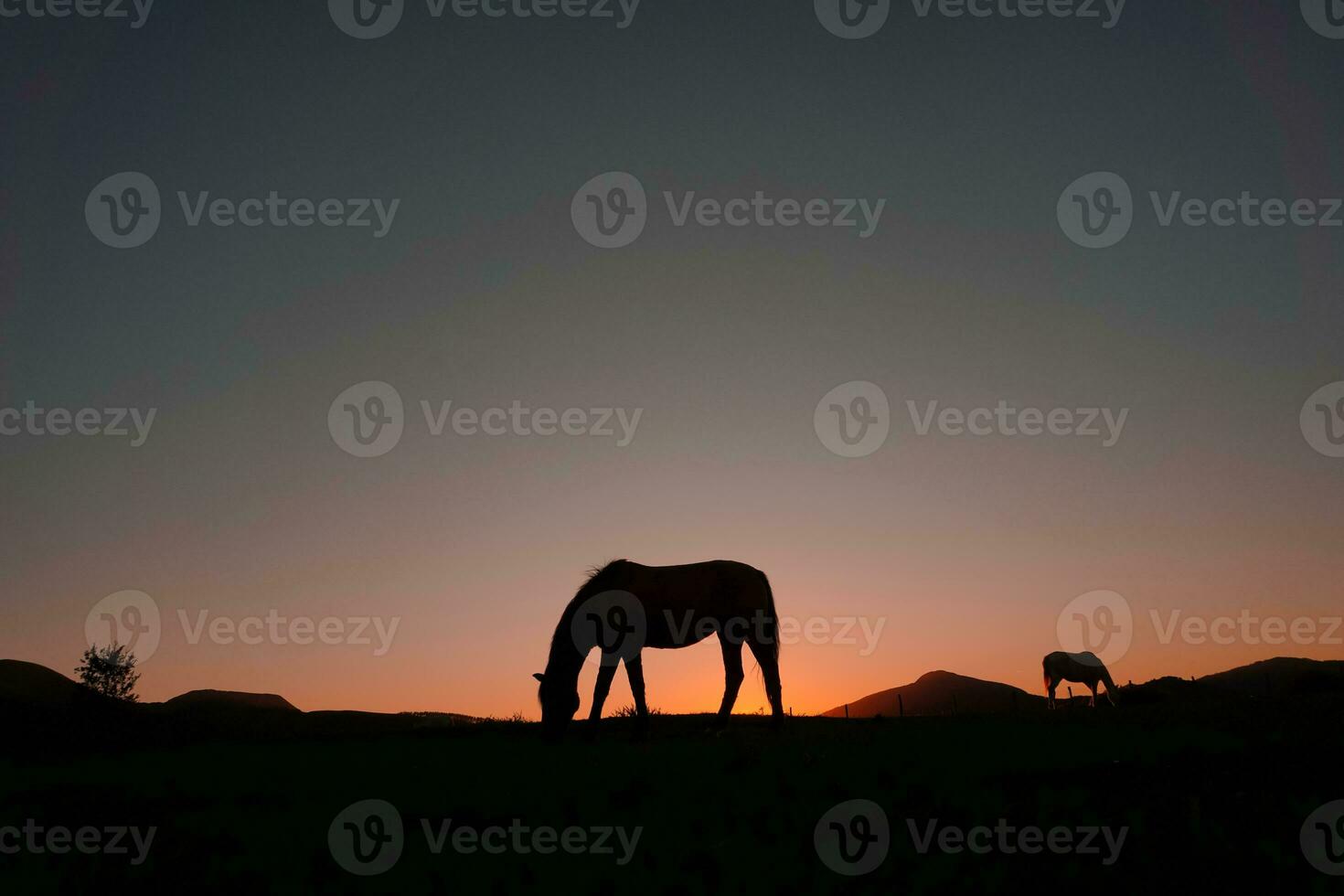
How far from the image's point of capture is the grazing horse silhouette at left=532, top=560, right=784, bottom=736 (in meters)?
15.9

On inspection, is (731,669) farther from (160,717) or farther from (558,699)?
(160,717)

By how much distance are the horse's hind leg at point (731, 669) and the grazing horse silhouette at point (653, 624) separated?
16mm

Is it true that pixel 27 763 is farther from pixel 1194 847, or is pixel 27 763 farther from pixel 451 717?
pixel 1194 847

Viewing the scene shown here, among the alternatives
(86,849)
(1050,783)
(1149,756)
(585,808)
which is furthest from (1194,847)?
(86,849)

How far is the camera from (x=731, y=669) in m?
16.9

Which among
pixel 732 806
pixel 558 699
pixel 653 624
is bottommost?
pixel 732 806

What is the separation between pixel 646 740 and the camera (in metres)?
14.2

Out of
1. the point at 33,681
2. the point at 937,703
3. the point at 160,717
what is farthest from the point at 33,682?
the point at 937,703

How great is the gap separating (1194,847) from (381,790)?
22.8 feet

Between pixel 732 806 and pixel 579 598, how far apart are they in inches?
357

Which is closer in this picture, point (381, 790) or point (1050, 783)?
point (1050, 783)

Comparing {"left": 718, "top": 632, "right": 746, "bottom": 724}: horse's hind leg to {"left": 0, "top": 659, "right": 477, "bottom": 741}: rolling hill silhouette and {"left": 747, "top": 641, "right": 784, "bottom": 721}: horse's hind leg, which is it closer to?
{"left": 747, "top": 641, "right": 784, "bottom": 721}: horse's hind leg

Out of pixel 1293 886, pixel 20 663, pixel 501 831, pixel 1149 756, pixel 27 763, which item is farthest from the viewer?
pixel 20 663

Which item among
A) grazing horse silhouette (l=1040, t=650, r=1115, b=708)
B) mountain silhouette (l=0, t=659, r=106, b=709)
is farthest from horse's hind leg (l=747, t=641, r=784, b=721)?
mountain silhouette (l=0, t=659, r=106, b=709)
